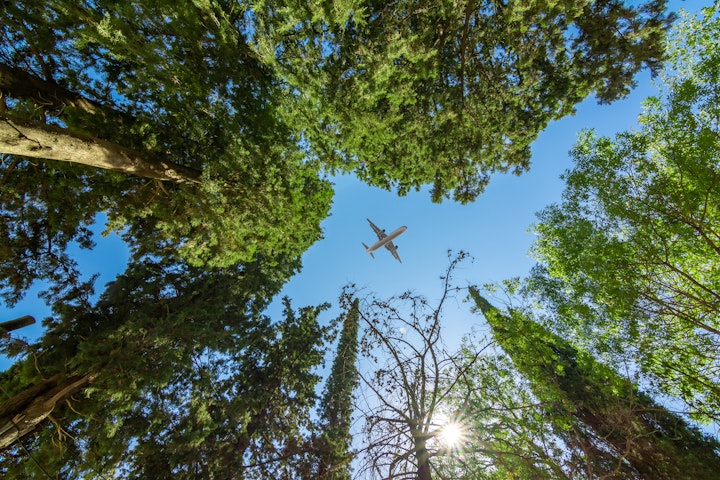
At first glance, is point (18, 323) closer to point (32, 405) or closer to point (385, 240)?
point (32, 405)

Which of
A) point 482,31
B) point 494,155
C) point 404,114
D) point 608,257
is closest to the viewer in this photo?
point 482,31

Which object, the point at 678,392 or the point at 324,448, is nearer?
the point at 324,448

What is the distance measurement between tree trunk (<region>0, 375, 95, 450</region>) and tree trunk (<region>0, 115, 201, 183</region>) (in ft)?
18.4

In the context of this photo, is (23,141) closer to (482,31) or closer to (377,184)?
(377,184)

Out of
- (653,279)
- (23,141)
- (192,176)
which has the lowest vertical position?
(23,141)

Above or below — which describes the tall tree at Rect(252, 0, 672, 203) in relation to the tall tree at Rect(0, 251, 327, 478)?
above

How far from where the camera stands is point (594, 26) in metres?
6.88

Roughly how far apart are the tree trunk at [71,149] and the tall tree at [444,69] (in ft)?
13.3

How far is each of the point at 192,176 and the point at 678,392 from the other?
57.2 feet

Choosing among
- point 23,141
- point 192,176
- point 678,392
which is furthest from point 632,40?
point 23,141

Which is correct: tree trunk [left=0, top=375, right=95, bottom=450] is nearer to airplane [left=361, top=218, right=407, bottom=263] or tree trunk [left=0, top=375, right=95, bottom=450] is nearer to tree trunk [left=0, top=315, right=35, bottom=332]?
tree trunk [left=0, top=315, right=35, bottom=332]

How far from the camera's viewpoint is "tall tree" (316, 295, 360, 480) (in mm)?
5163

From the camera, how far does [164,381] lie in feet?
25.3

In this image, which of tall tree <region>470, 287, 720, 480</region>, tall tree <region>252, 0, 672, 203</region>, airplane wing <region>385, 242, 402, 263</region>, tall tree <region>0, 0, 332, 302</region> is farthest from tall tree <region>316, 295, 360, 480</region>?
airplane wing <region>385, 242, 402, 263</region>
